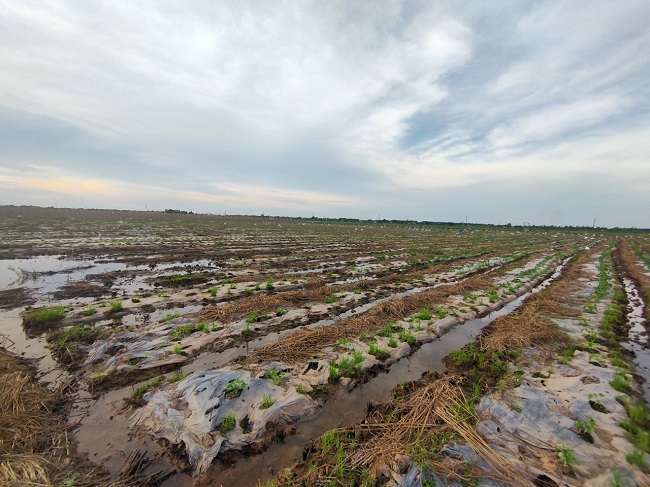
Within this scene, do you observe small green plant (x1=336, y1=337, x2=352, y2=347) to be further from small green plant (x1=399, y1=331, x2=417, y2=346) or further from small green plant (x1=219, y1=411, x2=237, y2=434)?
small green plant (x1=219, y1=411, x2=237, y2=434)

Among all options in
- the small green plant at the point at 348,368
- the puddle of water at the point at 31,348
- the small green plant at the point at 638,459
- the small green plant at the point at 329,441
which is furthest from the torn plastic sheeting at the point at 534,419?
the puddle of water at the point at 31,348

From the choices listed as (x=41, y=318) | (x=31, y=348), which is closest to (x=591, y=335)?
(x=31, y=348)

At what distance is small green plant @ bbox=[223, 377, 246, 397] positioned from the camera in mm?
4922

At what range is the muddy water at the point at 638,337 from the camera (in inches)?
267

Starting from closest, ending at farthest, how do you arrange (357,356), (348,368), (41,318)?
(348,368)
(357,356)
(41,318)

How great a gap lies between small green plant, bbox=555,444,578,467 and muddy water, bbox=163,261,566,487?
9.05 ft

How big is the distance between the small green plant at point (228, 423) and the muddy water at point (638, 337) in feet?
27.9

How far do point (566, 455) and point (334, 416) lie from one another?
3544 mm

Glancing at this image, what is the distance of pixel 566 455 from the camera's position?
3818mm

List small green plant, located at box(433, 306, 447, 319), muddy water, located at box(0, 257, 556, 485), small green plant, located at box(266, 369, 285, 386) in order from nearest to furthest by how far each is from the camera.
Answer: muddy water, located at box(0, 257, 556, 485), small green plant, located at box(266, 369, 285, 386), small green plant, located at box(433, 306, 447, 319)

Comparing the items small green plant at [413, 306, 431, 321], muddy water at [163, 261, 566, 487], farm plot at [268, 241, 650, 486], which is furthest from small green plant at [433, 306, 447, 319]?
farm plot at [268, 241, 650, 486]

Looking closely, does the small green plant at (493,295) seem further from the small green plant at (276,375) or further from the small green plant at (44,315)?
the small green plant at (44,315)

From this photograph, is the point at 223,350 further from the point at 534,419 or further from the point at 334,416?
the point at 534,419

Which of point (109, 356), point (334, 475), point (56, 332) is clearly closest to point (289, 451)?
point (334, 475)
